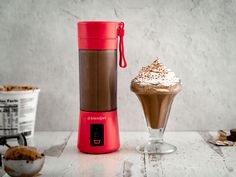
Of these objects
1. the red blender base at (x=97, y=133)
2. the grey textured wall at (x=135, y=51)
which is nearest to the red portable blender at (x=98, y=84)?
the red blender base at (x=97, y=133)

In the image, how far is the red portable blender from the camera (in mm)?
1412

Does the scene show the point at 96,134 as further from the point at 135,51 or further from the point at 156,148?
the point at 135,51

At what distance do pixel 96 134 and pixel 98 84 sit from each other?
0.15 metres

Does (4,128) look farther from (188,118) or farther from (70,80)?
(188,118)

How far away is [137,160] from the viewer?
1368 mm

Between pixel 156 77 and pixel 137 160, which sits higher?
pixel 156 77

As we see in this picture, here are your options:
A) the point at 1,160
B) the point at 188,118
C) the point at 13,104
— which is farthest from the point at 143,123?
the point at 1,160

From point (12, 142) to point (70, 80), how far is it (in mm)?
330

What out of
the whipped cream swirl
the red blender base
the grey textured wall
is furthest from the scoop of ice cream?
the grey textured wall

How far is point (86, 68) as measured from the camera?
4.69 ft

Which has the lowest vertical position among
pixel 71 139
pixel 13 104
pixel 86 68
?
pixel 71 139

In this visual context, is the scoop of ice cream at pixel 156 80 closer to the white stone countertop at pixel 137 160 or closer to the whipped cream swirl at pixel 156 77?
the whipped cream swirl at pixel 156 77

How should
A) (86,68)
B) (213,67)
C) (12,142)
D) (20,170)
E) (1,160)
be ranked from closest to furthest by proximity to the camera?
(20,170)
(1,160)
(86,68)
(12,142)
(213,67)

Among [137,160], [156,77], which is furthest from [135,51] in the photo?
[137,160]
